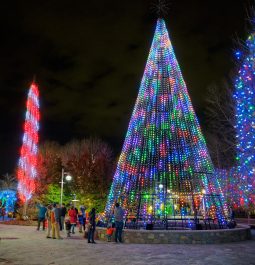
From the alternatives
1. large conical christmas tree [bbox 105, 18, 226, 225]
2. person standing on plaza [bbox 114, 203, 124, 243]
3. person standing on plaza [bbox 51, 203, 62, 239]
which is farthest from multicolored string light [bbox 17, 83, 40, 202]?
person standing on plaza [bbox 114, 203, 124, 243]

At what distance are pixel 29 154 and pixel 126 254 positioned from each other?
73.0 ft

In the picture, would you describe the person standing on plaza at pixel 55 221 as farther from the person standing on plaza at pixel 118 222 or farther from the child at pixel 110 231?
Answer: the person standing on plaza at pixel 118 222

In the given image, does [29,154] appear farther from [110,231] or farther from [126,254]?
[126,254]

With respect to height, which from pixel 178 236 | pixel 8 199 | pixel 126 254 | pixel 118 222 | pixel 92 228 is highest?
pixel 8 199

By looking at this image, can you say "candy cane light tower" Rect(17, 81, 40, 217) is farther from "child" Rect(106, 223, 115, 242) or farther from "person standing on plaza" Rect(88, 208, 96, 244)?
"child" Rect(106, 223, 115, 242)

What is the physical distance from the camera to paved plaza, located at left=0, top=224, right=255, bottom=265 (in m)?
9.42

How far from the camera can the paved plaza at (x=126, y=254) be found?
371 inches

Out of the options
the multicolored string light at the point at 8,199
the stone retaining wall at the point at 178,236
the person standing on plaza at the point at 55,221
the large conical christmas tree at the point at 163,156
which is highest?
the multicolored string light at the point at 8,199

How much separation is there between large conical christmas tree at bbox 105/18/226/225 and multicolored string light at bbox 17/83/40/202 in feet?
56.4

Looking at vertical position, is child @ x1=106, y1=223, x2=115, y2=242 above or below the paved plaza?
above

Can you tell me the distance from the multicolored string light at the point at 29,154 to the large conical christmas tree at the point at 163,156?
1719 cm

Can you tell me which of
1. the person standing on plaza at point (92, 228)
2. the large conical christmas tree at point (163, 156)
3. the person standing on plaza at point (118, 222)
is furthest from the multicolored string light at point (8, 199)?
the person standing on plaza at point (118, 222)

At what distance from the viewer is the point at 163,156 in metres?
14.4

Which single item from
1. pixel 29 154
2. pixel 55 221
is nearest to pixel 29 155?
pixel 29 154
